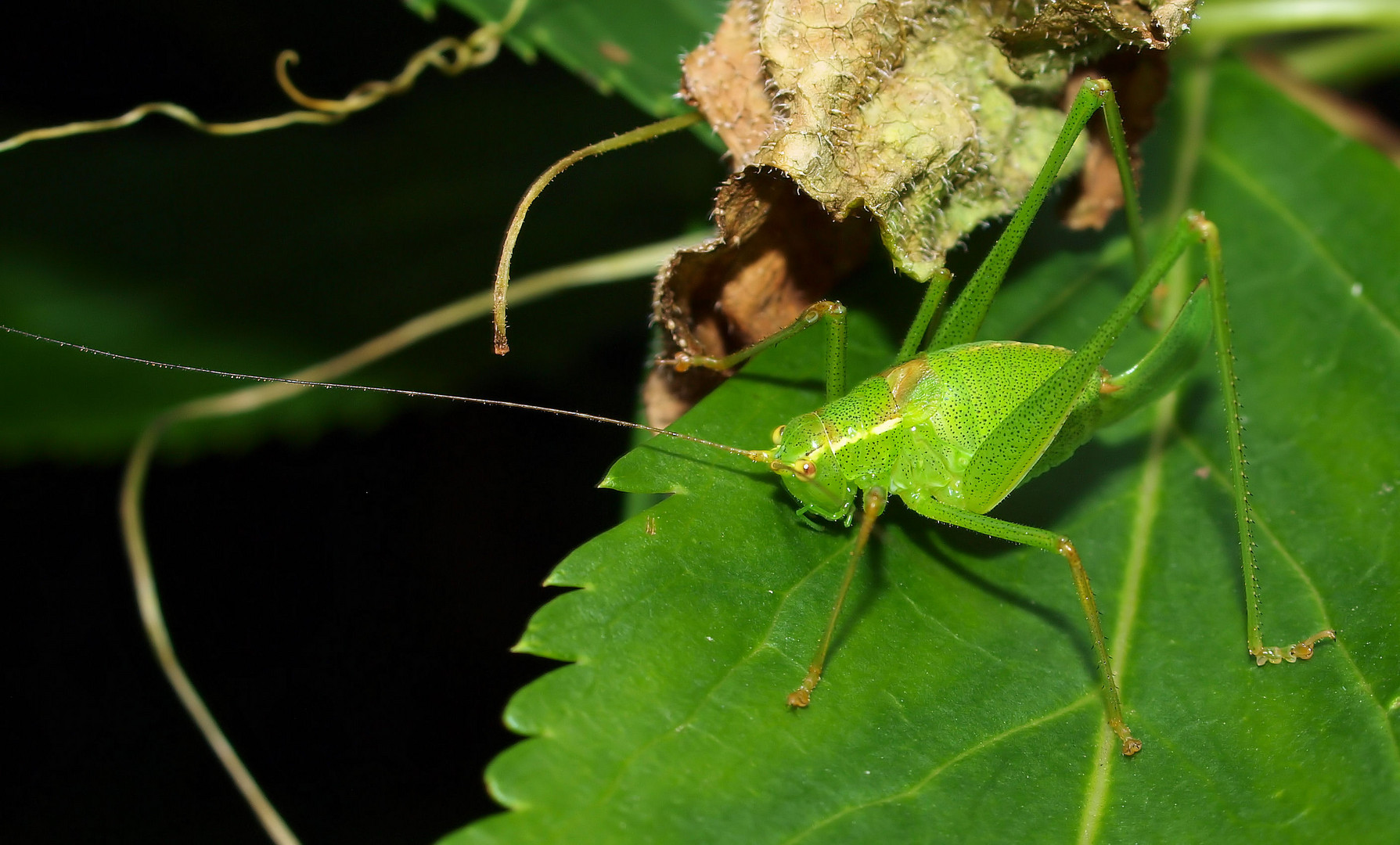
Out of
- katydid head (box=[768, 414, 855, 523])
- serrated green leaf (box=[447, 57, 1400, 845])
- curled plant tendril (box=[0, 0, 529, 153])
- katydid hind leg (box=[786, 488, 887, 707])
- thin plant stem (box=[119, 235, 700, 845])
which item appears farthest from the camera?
thin plant stem (box=[119, 235, 700, 845])

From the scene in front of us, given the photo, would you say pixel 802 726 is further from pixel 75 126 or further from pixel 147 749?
pixel 147 749

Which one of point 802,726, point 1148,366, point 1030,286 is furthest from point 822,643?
point 1030,286

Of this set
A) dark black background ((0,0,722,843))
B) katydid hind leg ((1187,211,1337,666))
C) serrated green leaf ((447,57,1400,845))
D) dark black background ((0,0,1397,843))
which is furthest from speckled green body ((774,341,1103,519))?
dark black background ((0,0,1397,843))

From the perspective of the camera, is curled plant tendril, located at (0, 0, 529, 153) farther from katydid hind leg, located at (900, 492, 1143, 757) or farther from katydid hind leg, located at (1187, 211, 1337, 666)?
katydid hind leg, located at (1187, 211, 1337, 666)

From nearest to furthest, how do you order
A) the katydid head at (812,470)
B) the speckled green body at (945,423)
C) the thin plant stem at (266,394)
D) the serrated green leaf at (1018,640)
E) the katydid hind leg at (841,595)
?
the serrated green leaf at (1018,640) < the katydid hind leg at (841,595) < the katydid head at (812,470) < the speckled green body at (945,423) < the thin plant stem at (266,394)

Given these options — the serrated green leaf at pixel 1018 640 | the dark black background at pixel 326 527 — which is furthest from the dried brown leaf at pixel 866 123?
the dark black background at pixel 326 527

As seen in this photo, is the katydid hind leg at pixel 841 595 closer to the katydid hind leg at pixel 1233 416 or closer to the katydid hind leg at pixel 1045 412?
the katydid hind leg at pixel 1045 412
